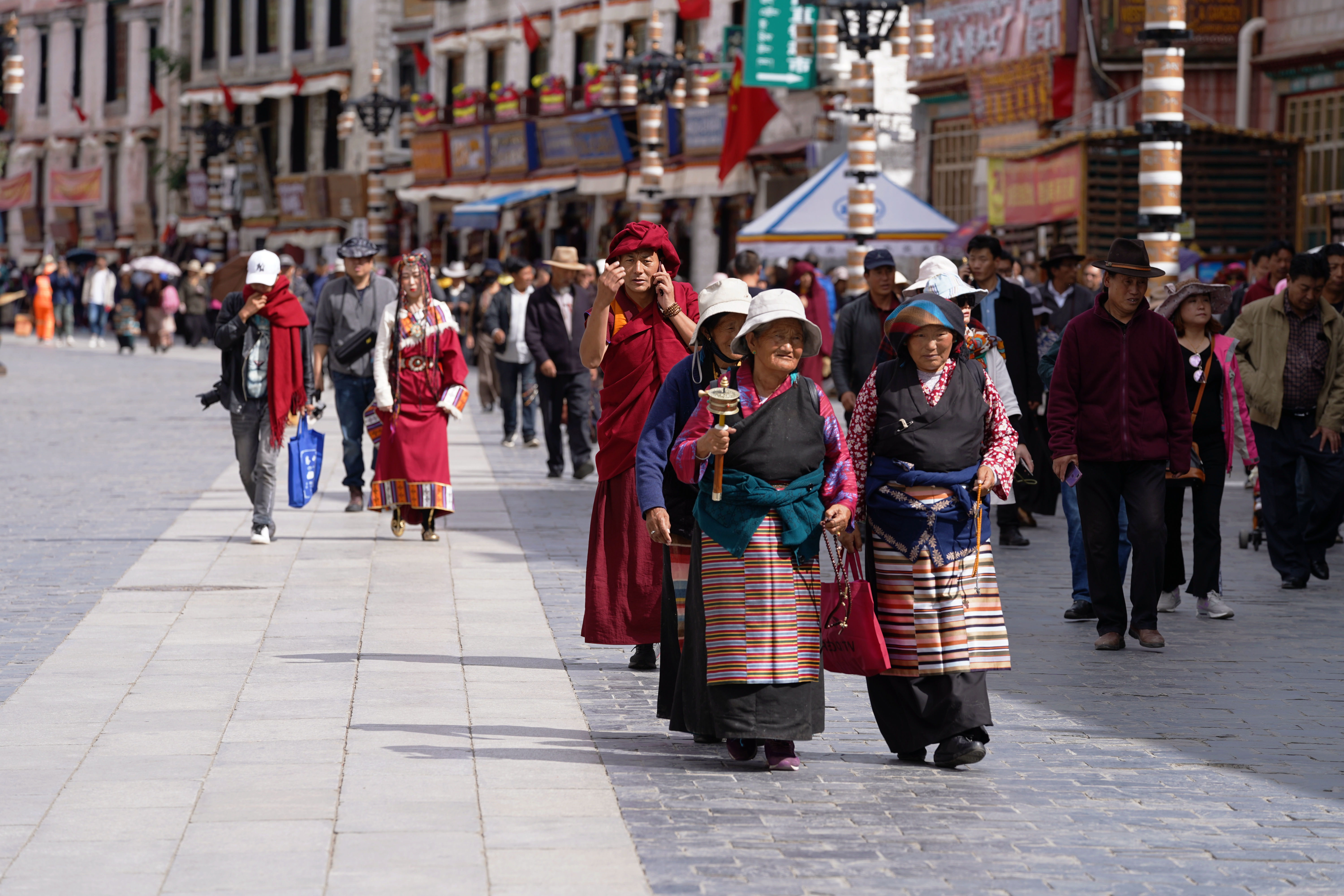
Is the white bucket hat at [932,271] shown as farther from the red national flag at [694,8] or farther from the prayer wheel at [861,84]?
the red national flag at [694,8]

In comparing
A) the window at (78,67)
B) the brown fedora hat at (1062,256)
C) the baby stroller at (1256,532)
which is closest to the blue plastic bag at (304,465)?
the brown fedora hat at (1062,256)

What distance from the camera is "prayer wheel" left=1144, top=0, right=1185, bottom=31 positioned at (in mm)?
14352

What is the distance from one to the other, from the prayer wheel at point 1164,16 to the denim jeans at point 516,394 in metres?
7.04

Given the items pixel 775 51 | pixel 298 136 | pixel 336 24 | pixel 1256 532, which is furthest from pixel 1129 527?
pixel 298 136

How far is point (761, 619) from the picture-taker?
6594 mm

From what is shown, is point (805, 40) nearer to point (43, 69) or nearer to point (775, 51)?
point (775, 51)

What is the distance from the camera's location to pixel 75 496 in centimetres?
1528

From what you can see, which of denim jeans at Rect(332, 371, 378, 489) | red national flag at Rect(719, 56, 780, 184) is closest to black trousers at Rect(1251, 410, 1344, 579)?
denim jeans at Rect(332, 371, 378, 489)

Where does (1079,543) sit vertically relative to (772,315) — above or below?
below

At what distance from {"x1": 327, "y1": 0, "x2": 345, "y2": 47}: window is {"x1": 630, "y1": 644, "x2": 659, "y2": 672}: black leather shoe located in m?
49.8

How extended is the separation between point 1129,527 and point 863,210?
12440 mm

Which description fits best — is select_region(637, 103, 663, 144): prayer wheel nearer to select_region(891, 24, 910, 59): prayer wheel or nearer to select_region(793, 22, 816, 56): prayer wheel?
select_region(891, 24, 910, 59): prayer wheel

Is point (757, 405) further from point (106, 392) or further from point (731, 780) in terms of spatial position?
point (106, 392)

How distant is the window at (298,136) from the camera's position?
191ft
